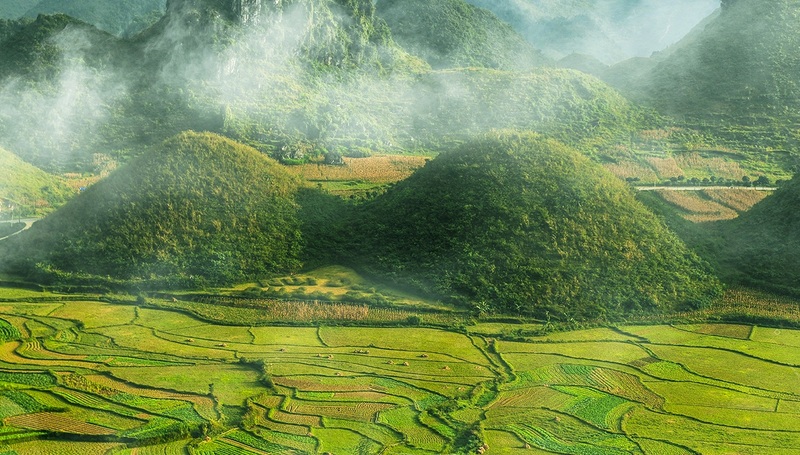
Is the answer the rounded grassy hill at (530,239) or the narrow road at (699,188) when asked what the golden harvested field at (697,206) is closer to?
the narrow road at (699,188)

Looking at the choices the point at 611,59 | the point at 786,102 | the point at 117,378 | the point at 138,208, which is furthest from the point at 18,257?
the point at 611,59

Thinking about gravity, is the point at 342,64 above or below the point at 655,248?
above

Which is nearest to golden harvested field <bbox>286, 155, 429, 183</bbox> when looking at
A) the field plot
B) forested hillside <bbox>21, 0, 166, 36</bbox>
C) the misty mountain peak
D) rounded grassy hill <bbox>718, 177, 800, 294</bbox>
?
the field plot

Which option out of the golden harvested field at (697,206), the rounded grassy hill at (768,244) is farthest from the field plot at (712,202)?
the rounded grassy hill at (768,244)

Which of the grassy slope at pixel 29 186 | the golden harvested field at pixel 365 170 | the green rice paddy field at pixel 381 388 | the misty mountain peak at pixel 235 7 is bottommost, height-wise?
the green rice paddy field at pixel 381 388

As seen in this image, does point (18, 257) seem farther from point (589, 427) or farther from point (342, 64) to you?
point (342, 64)

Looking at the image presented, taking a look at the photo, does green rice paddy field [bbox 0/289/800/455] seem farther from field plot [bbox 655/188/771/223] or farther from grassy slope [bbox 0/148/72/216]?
grassy slope [bbox 0/148/72/216]
